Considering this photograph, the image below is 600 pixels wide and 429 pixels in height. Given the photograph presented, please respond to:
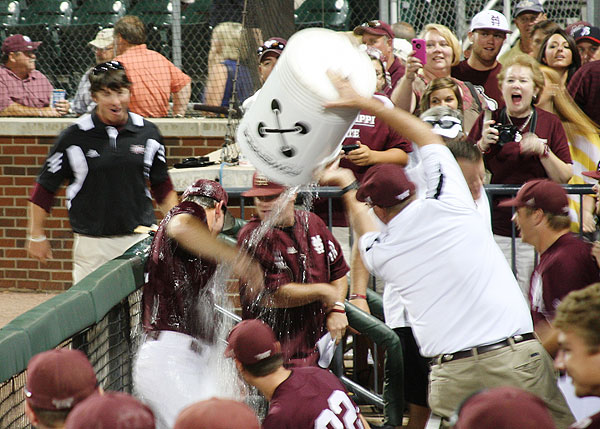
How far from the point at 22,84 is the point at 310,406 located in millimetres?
7090

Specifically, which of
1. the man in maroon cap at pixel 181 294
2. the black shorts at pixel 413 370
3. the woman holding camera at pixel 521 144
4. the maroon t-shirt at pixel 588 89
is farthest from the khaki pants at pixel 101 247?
the maroon t-shirt at pixel 588 89

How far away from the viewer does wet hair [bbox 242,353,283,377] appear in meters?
3.76

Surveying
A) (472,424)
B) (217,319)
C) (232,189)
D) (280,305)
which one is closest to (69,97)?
(232,189)

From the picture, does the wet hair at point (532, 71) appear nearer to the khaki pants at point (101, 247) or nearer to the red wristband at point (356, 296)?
the red wristband at point (356, 296)

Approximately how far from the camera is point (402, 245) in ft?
13.7

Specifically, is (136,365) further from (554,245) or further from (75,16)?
(75,16)

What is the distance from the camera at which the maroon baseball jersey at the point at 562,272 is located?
422cm

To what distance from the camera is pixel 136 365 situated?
4918 millimetres

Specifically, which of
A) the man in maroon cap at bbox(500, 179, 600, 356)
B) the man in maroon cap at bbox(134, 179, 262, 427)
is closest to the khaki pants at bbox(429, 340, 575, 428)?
the man in maroon cap at bbox(500, 179, 600, 356)

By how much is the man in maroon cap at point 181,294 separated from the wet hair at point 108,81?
3.55ft

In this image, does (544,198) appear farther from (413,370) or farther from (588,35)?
(588,35)

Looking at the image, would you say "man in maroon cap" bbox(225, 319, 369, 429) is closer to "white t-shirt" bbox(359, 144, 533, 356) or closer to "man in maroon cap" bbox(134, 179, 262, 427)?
"white t-shirt" bbox(359, 144, 533, 356)

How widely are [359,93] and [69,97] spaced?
6.91 meters

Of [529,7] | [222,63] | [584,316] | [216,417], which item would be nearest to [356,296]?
[584,316]
